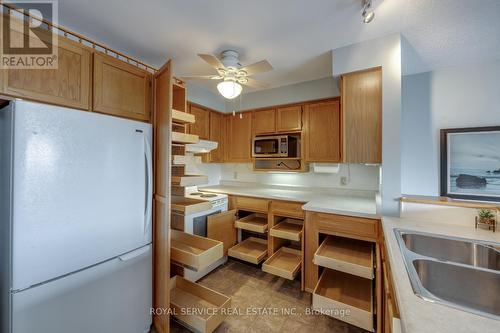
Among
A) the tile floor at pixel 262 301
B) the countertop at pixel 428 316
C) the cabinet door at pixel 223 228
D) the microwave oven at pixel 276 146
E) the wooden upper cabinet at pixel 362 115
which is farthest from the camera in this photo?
the microwave oven at pixel 276 146

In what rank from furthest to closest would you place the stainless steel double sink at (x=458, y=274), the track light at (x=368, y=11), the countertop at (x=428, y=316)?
the track light at (x=368, y=11) < the stainless steel double sink at (x=458, y=274) < the countertop at (x=428, y=316)

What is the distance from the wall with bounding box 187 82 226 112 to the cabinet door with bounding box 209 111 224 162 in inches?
5.1

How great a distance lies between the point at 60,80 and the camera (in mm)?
1255

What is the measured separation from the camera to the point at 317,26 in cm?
164

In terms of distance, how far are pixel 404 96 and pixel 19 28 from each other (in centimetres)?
334

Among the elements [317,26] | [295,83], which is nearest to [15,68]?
[317,26]

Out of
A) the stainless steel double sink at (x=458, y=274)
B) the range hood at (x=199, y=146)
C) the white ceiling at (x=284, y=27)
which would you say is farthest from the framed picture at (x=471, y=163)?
the range hood at (x=199, y=146)

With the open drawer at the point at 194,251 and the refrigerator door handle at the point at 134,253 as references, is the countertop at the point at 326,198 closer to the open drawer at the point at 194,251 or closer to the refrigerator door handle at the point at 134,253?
the open drawer at the point at 194,251

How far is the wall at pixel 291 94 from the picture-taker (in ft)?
8.39

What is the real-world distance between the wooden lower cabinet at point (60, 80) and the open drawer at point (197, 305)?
1672mm

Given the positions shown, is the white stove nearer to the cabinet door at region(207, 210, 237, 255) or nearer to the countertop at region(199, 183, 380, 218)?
the cabinet door at region(207, 210, 237, 255)

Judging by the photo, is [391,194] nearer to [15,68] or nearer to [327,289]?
[327,289]

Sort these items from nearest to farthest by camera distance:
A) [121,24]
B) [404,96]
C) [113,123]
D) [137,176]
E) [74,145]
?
1. [74,145]
2. [113,123]
3. [137,176]
4. [121,24]
5. [404,96]

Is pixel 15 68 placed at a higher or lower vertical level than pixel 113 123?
higher
